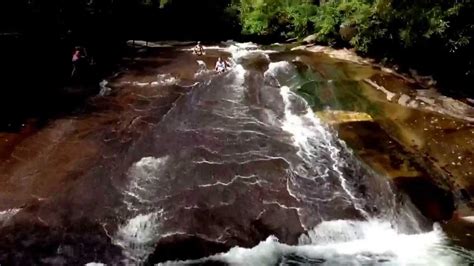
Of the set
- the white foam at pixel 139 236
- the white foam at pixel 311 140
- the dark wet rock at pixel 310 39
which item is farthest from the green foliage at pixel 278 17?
the white foam at pixel 139 236

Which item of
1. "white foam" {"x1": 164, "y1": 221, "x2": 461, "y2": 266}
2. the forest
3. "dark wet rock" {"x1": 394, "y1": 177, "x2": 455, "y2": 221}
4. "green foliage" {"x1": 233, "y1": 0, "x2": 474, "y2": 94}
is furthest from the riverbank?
the forest

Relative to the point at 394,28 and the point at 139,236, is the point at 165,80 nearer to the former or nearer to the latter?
the point at 394,28

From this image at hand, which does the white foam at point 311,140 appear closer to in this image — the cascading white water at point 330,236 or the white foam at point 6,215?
the cascading white water at point 330,236

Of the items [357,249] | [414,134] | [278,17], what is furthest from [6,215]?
[278,17]

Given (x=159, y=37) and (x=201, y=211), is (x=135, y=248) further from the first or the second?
(x=159, y=37)

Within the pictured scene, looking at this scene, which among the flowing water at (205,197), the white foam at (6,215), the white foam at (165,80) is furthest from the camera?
the white foam at (165,80)

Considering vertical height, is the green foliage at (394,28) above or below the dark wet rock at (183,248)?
above
